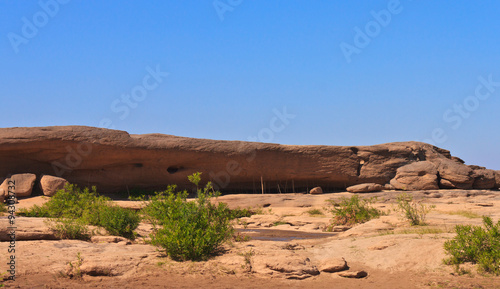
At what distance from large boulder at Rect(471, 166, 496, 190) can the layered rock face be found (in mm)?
46

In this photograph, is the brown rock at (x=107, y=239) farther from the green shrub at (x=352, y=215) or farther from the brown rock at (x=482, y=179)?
the brown rock at (x=482, y=179)

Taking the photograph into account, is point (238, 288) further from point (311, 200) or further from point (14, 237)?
point (311, 200)

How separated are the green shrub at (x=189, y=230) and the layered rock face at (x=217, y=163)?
11.8 meters

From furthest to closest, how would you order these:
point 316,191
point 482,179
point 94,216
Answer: point 482,179 → point 316,191 → point 94,216

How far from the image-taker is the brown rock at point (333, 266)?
24.1 feet

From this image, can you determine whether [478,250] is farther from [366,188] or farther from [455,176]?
[455,176]

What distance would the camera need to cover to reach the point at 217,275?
23.6 ft

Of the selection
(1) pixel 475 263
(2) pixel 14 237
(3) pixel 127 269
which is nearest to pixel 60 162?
(2) pixel 14 237

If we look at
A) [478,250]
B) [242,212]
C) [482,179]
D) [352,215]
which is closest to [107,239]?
[478,250]

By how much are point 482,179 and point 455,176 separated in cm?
183

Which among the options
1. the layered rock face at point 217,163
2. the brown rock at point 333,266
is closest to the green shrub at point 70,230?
the brown rock at point 333,266

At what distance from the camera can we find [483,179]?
77.1ft

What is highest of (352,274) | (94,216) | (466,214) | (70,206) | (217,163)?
(217,163)

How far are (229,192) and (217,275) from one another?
15593 millimetres
